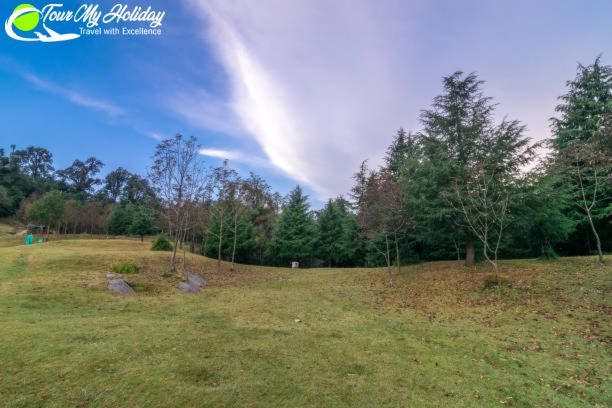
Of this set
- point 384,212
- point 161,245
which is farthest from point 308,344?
point 161,245

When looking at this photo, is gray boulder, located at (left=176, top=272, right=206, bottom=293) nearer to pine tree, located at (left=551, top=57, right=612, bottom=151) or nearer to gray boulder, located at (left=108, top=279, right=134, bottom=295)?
gray boulder, located at (left=108, top=279, right=134, bottom=295)

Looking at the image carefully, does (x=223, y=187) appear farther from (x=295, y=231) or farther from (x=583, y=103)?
(x=583, y=103)

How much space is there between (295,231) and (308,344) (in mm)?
22259

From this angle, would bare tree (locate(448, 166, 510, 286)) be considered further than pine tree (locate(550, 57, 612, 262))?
No

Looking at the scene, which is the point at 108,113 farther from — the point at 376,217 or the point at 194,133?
the point at 376,217

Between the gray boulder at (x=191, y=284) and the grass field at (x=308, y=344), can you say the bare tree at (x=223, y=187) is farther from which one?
the grass field at (x=308, y=344)

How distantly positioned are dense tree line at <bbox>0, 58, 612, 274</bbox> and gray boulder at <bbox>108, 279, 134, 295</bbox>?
501cm

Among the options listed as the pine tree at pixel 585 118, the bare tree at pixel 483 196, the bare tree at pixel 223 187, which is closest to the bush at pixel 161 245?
the bare tree at pixel 223 187

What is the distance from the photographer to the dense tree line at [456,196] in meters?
14.3

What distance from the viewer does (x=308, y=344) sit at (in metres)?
7.22

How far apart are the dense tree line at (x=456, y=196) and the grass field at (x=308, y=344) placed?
137 inches

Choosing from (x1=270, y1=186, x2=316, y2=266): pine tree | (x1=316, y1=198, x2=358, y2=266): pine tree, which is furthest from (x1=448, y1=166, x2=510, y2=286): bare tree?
(x1=270, y1=186, x2=316, y2=266): pine tree

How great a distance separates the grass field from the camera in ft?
15.2

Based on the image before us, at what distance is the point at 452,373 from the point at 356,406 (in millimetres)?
2582
